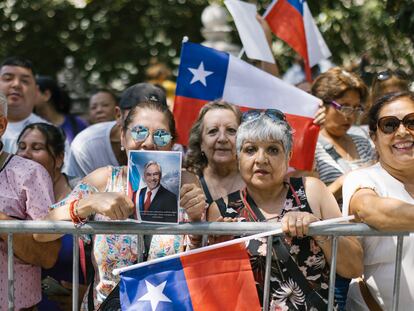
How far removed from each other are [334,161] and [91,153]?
5.58 ft

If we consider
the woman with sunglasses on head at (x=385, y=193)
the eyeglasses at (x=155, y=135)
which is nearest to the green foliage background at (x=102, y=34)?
the woman with sunglasses on head at (x=385, y=193)

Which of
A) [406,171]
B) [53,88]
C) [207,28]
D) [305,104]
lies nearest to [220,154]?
[305,104]

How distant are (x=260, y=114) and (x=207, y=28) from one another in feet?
23.5

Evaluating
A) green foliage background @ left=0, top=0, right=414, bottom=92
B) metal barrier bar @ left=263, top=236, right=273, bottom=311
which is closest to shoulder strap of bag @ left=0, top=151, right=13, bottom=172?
metal barrier bar @ left=263, top=236, right=273, bottom=311

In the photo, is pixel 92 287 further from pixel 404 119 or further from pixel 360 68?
pixel 360 68

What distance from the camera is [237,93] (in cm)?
610

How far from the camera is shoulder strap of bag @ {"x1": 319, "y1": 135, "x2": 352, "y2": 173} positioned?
19.8ft

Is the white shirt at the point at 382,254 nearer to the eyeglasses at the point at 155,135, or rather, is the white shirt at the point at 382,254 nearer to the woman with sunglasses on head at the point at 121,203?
the woman with sunglasses on head at the point at 121,203

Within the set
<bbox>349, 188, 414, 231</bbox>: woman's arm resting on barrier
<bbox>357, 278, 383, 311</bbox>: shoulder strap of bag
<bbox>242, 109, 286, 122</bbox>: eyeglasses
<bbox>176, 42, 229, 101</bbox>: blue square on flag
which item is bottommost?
<bbox>357, 278, 383, 311</bbox>: shoulder strap of bag

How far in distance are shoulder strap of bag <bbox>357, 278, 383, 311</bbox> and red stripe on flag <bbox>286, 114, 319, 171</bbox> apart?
136 centimetres

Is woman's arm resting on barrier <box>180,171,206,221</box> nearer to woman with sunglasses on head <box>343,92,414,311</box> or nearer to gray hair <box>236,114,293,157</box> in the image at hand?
gray hair <box>236,114,293,157</box>

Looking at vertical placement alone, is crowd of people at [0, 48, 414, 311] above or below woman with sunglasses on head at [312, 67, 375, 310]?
below

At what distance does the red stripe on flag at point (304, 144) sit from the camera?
18.7 ft

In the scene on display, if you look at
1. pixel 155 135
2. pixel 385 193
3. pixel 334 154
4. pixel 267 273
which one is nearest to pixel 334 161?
pixel 334 154
